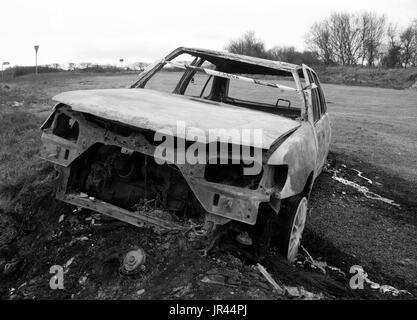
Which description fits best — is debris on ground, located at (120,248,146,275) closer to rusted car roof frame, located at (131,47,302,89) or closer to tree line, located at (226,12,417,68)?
rusted car roof frame, located at (131,47,302,89)

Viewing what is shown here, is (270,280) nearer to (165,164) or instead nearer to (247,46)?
(165,164)

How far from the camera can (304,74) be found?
5.24m

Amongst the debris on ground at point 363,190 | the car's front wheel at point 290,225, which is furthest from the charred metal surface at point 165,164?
the debris on ground at point 363,190

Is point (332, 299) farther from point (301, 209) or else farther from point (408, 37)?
point (408, 37)

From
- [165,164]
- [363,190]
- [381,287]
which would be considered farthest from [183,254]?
[363,190]

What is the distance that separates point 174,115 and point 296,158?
38.7 inches

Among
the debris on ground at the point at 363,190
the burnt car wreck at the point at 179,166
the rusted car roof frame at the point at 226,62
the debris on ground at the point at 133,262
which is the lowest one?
the debris on ground at the point at 363,190

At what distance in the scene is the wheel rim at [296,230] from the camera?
391 cm

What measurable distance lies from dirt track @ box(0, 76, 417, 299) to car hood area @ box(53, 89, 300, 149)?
2.82ft

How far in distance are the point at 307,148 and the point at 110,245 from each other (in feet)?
5.87

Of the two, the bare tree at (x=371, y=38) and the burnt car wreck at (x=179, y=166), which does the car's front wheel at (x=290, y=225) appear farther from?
the bare tree at (x=371, y=38)

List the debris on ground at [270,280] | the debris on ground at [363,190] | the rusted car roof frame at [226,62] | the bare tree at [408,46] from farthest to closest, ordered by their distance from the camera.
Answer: the bare tree at [408,46] < the debris on ground at [363,190] < the rusted car roof frame at [226,62] < the debris on ground at [270,280]

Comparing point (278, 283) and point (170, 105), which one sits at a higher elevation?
point (170, 105)
